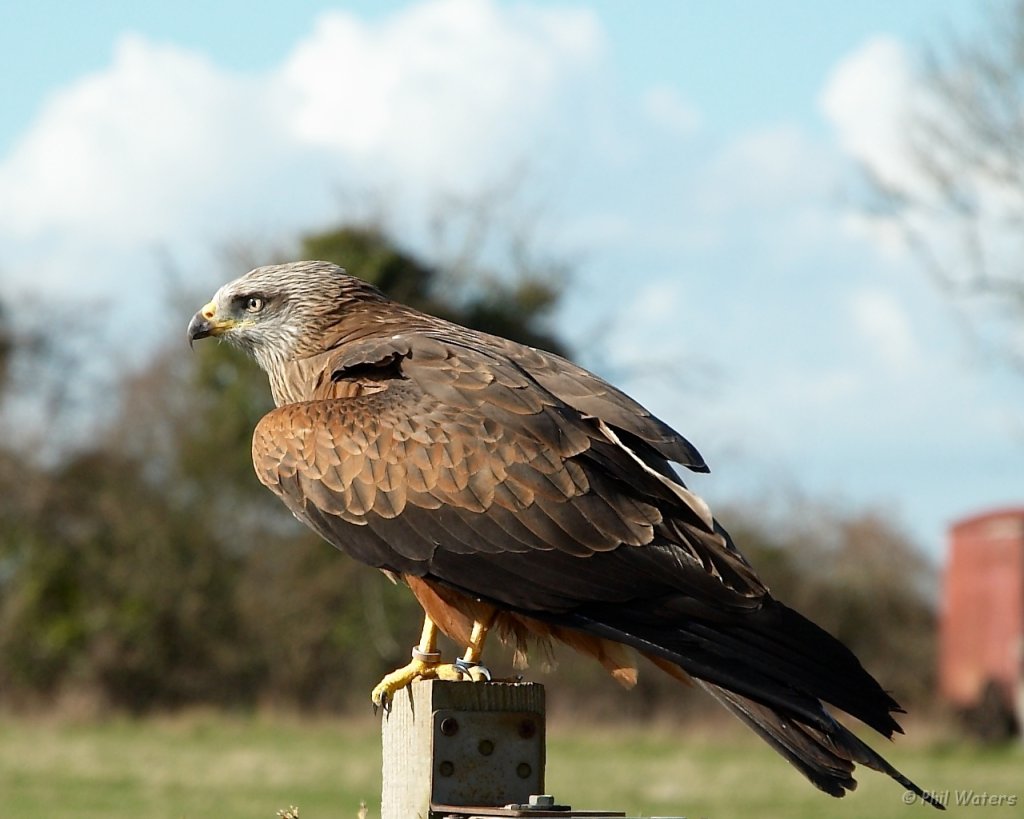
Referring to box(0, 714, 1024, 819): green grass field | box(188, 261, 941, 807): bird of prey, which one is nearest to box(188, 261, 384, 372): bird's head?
box(188, 261, 941, 807): bird of prey

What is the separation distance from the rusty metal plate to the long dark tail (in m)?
0.58

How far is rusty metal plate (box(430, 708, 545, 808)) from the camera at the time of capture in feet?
14.1

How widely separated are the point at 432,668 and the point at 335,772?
15.4 metres

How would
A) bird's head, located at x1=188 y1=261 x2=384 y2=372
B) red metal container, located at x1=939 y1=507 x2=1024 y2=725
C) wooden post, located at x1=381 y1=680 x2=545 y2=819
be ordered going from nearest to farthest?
wooden post, located at x1=381 y1=680 x2=545 y2=819 < bird's head, located at x1=188 y1=261 x2=384 y2=372 < red metal container, located at x1=939 y1=507 x2=1024 y2=725

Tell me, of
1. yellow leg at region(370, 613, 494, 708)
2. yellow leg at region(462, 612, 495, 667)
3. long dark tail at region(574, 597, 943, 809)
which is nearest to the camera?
long dark tail at region(574, 597, 943, 809)

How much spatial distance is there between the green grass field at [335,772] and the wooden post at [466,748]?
451 inches

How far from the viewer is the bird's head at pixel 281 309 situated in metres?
6.63

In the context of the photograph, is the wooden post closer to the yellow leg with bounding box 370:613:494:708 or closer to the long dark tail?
the yellow leg with bounding box 370:613:494:708

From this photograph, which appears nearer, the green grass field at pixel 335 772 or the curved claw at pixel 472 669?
the curved claw at pixel 472 669

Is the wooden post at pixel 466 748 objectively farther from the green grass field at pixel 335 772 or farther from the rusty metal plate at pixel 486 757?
the green grass field at pixel 335 772

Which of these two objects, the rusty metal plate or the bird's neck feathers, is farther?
the bird's neck feathers

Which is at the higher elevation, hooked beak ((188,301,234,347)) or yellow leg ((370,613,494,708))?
hooked beak ((188,301,234,347))

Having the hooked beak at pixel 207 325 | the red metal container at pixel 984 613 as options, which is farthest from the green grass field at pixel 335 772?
the hooked beak at pixel 207 325

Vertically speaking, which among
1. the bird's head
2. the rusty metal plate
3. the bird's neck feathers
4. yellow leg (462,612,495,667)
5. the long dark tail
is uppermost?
the bird's head
